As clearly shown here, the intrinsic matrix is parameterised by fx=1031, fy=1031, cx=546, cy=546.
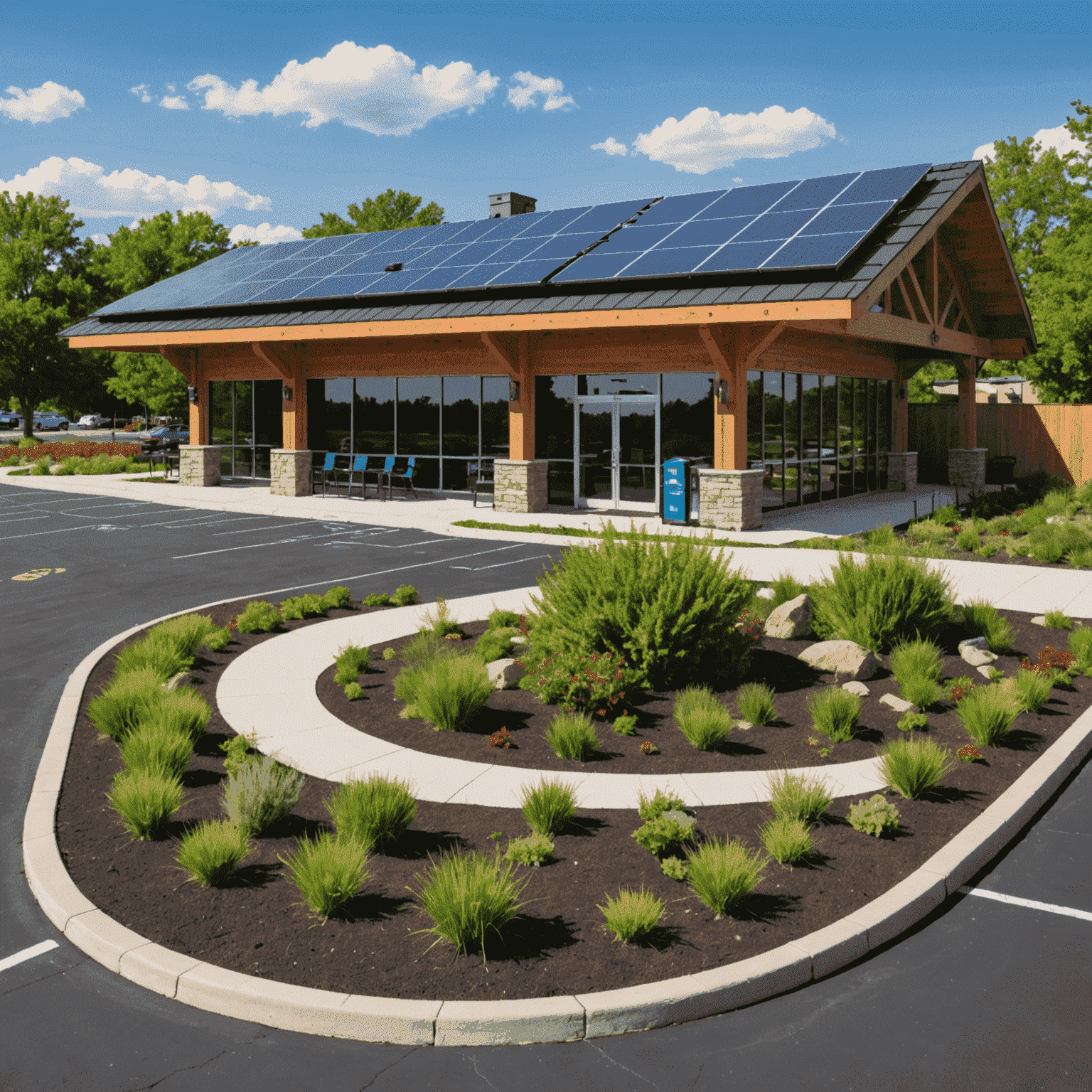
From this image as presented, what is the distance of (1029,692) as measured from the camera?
8.07m

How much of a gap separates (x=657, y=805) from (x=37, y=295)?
190 ft

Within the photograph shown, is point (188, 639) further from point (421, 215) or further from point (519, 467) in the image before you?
point (421, 215)

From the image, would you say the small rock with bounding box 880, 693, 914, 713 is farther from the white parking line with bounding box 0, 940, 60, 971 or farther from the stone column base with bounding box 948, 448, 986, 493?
the stone column base with bounding box 948, 448, 986, 493

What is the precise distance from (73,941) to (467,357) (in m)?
20.4

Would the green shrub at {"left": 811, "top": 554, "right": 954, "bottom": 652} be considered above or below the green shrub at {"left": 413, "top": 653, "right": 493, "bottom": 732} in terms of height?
above

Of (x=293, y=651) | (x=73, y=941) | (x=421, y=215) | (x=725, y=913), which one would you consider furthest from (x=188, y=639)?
(x=421, y=215)

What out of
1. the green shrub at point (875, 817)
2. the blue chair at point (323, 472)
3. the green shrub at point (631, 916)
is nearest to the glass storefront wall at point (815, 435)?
the blue chair at point (323, 472)

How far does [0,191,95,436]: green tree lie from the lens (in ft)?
175

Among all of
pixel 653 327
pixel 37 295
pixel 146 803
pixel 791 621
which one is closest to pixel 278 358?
pixel 653 327

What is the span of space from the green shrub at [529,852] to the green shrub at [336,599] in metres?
6.92

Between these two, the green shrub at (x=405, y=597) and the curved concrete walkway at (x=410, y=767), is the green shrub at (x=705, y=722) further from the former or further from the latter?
the green shrub at (x=405, y=597)

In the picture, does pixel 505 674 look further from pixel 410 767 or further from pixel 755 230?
pixel 755 230

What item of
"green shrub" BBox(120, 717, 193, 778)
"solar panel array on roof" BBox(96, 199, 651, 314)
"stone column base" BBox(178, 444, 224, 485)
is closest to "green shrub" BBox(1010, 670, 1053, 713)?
"green shrub" BBox(120, 717, 193, 778)

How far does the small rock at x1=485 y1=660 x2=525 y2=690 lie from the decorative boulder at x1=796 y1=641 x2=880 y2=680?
260cm
